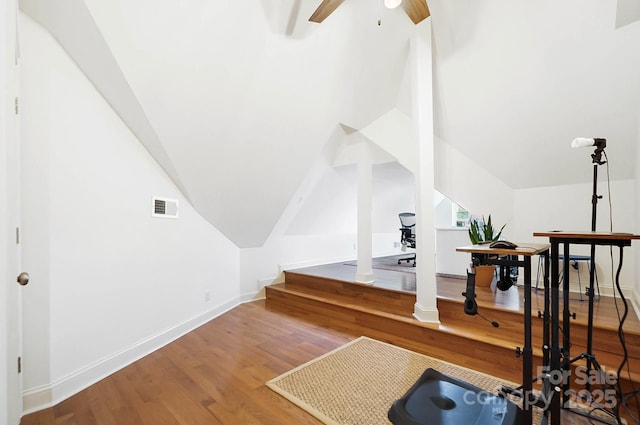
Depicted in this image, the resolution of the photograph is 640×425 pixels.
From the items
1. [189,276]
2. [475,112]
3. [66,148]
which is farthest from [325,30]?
[189,276]

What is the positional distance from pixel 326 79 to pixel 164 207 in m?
2.14

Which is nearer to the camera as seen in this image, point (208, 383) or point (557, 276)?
point (557, 276)

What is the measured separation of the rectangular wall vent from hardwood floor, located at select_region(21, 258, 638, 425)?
128 centimetres

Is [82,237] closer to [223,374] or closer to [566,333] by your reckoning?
[223,374]

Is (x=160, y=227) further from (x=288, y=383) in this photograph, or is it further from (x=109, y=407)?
(x=288, y=383)

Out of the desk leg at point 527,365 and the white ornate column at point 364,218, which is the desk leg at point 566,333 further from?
the white ornate column at point 364,218

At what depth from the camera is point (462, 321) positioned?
107 inches

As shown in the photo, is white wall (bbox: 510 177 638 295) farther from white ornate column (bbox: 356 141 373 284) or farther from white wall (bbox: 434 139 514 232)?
white ornate column (bbox: 356 141 373 284)

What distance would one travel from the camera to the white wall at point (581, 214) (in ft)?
9.29

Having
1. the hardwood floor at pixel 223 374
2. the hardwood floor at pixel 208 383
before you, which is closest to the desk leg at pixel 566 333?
the hardwood floor at pixel 223 374

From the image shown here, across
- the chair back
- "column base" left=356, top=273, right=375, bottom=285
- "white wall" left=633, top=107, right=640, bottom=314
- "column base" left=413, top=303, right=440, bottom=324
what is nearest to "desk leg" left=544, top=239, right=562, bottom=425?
"column base" left=413, top=303, right=440, bottom=324

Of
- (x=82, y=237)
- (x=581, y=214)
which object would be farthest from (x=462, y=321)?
(x=82, y=237)

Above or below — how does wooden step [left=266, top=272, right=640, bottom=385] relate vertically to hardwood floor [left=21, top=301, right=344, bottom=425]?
above

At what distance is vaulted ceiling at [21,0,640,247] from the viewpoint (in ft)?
6.59
